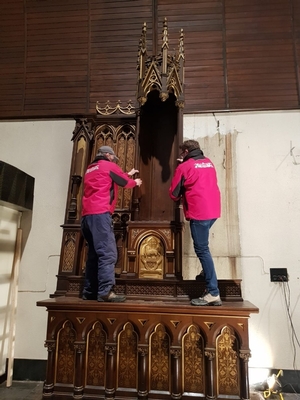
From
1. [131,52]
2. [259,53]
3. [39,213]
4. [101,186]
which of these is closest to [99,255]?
[101,186]

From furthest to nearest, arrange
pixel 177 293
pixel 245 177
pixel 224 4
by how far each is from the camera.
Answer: pixel 224 4
pixel 245 177
pixel 177 293

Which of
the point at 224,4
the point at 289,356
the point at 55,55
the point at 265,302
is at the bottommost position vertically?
the point at 289,356

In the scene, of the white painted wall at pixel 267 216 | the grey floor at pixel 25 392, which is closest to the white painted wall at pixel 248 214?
the white painted wall at pixel 267 216

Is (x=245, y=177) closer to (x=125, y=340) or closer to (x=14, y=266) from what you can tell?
(x=125, y=340)

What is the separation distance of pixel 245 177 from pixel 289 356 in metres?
2.10

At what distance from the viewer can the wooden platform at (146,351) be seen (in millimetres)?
2305

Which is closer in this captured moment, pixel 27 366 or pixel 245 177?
pixel 27 366

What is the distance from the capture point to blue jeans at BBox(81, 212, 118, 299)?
257 centimetres

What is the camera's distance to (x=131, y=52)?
430 cm

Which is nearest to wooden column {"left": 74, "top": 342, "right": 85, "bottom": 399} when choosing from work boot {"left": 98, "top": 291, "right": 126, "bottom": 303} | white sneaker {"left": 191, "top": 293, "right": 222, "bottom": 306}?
work boot {"left": 98, "top": 291, "right": 126, "bottom": 303}

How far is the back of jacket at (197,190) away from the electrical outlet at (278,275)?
4.36 ft

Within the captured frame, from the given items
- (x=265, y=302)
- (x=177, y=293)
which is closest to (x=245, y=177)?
(x=265, y=302)

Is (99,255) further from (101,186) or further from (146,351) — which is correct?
(146,351)

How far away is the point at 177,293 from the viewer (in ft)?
9.16
